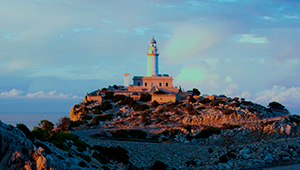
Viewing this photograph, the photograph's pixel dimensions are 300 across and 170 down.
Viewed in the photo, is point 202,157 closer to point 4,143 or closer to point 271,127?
point 271,127

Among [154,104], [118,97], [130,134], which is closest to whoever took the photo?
[130,134]

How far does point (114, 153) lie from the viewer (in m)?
26.9

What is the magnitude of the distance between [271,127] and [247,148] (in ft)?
38.3

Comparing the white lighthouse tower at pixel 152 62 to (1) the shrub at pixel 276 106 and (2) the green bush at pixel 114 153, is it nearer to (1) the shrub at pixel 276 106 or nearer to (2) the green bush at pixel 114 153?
(1) the shrub at pixel 276 106

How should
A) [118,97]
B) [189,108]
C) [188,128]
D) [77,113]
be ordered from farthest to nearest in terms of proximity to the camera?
[118,97] < [77,113] < [189,108] < [188,128]

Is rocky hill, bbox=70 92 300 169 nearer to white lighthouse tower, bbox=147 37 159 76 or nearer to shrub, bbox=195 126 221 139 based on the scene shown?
shrub, bbox=195 126 221 139

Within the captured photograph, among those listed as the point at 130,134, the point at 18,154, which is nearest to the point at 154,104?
the point at 130,134

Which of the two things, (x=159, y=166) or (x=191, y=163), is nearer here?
(x=159, y=166)

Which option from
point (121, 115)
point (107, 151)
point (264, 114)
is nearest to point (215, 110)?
point (264, 114)

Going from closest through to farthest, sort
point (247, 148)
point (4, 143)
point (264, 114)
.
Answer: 1. point (4, 143)
2. point (247, 148)
3. point (264, 114)

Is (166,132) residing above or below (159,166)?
above

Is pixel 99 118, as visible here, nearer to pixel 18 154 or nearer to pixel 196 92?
pixel 196 92

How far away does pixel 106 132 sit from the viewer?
38.1m

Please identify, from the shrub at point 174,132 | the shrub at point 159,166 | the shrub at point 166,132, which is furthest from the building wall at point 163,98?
the shrub at point 159,166
